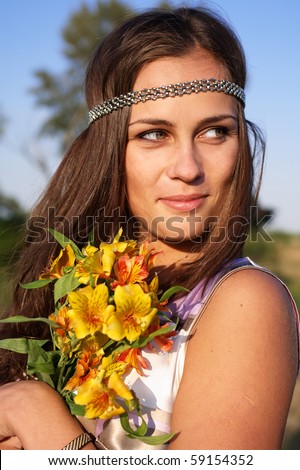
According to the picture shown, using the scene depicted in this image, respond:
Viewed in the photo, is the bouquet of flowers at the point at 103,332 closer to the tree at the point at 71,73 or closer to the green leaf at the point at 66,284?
the green leaf at the point at 66,284

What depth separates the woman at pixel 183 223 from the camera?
6.50 ft

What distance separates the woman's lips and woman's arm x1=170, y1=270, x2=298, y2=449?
1.53 ft

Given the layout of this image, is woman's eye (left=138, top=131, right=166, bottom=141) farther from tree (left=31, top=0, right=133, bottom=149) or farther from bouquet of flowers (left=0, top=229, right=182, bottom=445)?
tree (left=31, top=0, right=133, bottom=149)

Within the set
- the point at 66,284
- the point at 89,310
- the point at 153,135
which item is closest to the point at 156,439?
the point at 89,310

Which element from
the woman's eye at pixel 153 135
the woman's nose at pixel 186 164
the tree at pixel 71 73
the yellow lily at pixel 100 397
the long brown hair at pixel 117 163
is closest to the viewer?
the yellow lily at pixel 100 397

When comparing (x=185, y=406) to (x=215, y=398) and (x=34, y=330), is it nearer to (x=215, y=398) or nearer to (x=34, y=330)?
(x=215, y=398)

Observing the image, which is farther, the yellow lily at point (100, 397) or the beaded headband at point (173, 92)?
the beaded headband at point (173, 92)

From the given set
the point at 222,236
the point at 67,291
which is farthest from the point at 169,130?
the point at 67,291

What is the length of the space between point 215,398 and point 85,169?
4.54 feet

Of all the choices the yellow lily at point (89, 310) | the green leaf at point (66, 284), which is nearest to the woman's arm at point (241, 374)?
the yellow lily at point (89, 310)

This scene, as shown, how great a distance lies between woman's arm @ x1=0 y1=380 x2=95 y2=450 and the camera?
6.73ft

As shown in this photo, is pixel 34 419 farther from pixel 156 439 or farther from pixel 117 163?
pixel 117 163

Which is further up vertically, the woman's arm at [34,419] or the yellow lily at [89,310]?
the yellow lily at [89,310]

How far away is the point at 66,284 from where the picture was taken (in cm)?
213
